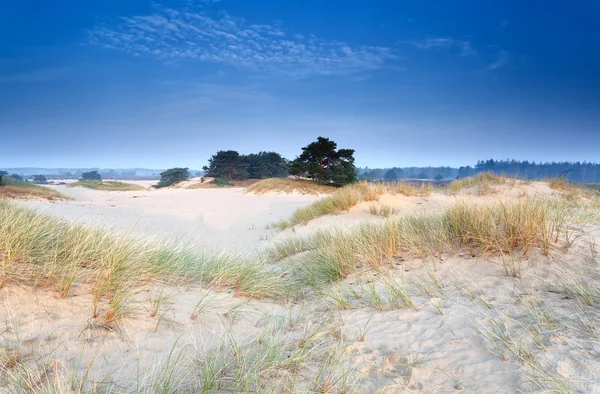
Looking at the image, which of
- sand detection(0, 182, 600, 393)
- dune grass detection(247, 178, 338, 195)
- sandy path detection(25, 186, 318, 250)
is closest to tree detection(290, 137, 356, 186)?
dune grass detection(247, 178, 338, 195)

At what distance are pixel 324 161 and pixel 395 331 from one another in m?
25.7

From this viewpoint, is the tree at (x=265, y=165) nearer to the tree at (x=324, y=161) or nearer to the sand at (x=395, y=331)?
the tree at (x=324, y=161)

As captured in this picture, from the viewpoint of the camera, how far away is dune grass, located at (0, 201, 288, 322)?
2734 millimetres

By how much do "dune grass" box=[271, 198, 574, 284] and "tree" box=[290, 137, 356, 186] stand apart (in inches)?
832

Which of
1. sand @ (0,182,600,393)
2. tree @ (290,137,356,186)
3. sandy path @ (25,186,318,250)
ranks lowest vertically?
sandy path @ (25,186,318,250)

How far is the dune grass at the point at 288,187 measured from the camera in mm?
23172

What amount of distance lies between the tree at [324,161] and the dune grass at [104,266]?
2221cm

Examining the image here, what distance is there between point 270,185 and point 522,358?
72.1ft

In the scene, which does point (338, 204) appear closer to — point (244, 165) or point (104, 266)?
point (104, 266)

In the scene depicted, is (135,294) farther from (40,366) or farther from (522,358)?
(522,358)

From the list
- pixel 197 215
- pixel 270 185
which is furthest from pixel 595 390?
pixel 270 185

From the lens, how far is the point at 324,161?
2800 cm

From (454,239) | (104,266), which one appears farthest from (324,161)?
(104,266)

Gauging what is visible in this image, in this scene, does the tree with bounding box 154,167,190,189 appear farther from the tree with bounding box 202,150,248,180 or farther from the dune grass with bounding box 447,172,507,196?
the dune grass with bounding box 447,172,507,196
